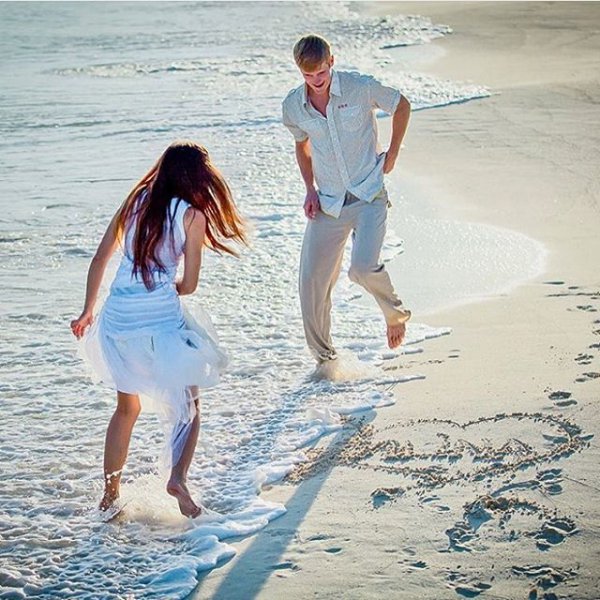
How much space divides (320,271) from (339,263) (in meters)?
0.14

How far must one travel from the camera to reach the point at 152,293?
4.76m

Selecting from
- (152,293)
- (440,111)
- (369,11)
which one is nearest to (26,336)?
(152,293)

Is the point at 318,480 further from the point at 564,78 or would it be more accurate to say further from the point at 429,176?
the point at 564,78

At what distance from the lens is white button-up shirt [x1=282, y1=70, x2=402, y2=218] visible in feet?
20.2

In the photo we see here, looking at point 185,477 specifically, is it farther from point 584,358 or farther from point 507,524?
point 584,358

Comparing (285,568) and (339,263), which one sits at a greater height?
(339,263)

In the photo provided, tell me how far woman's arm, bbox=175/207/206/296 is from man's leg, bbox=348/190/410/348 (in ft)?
5.55

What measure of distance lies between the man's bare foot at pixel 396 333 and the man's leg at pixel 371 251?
86 mm

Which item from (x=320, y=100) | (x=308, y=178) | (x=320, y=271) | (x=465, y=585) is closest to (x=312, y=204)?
(x=308, y=178)

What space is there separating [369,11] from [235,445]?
32809 millimetres

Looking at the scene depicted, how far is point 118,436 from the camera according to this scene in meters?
4.89

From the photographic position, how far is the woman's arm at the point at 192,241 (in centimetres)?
468

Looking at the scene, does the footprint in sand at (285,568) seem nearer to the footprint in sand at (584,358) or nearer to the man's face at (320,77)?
the footprint in sand at (584,358)

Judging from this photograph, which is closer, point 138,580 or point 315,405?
point 138,580
